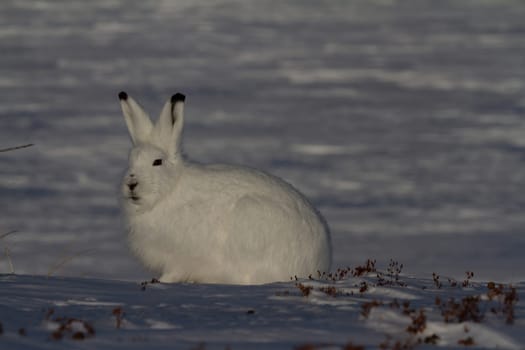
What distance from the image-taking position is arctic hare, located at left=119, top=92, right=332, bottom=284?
8375mm

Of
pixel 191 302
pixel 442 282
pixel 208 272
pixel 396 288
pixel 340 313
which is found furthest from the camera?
pixel 208 272

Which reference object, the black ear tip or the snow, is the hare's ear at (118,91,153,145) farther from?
the snow

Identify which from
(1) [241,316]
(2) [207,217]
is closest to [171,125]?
(2) [207,217]

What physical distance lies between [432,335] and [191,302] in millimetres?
1894

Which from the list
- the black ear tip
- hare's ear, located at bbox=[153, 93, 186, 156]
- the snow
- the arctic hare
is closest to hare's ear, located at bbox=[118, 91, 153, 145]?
the arctic hare

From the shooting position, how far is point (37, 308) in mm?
5988

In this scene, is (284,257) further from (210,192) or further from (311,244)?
(210,192)

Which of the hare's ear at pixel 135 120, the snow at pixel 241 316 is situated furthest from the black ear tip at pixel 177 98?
the snow at pixel 241 316

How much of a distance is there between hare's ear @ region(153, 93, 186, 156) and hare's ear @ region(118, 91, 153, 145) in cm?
14

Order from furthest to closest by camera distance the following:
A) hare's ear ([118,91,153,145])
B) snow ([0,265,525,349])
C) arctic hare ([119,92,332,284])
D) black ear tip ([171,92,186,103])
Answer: hare's ear ([118,91,153,145])
black ear tip ([171,92,186,103])
arctic hare ([119,92,332,284])
snow ([0,265,525,349])

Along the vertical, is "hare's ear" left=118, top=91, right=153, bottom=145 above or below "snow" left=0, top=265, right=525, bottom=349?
above

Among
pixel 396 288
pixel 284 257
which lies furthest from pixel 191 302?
pixel 284 257

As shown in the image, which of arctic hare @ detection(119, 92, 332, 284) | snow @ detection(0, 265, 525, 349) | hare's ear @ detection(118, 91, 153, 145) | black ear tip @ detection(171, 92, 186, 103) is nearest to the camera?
snow @ detection(0, 265, 525, 349)

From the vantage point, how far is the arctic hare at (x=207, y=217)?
8375mm
